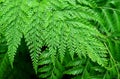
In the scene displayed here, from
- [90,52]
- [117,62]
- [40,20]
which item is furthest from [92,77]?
[40,20]

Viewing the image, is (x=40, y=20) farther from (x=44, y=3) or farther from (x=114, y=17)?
(x=114, y=17)

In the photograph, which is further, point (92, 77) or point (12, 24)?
point (92, 77)

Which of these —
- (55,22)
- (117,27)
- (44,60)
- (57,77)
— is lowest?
(57,77)

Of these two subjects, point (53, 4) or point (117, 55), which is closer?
point (53, 4)

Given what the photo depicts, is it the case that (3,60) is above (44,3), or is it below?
below

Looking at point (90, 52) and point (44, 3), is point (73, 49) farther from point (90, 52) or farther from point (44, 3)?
point (44, 3)

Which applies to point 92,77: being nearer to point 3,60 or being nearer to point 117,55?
point 117,55

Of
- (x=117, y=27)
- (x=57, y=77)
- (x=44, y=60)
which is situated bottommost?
(x=57, y=77)

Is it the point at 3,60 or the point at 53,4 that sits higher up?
the point at 53,4

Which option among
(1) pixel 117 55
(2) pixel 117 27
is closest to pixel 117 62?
(1) pixel 117 55
